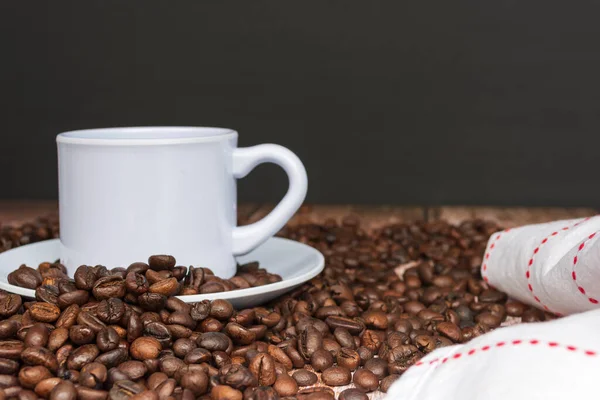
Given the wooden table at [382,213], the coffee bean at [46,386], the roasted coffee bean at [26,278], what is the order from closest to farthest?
the coffee bean at [46,386] → the roasted coffee bean at [26,278] → the wooden table at [382,213]

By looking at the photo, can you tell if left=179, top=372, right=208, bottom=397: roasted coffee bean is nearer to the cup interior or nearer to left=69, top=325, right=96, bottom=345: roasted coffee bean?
left=69, top=325, right=96, bottom=345: roasted coffee bean

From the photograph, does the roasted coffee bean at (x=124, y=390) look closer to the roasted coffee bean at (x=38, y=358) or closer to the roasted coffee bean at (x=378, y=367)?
the roasted coffee bean at (x=38, y=358)

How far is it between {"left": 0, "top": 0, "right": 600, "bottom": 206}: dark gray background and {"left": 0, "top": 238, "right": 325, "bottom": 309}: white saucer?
4.12 feet

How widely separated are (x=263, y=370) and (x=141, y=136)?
0.52 meters

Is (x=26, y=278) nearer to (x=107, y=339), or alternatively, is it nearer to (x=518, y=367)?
(x=107, y=339)

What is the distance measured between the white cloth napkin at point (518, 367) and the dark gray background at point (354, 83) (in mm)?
1809

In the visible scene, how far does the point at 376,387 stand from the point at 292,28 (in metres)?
1.78

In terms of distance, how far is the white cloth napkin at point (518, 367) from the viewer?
73 centimetres

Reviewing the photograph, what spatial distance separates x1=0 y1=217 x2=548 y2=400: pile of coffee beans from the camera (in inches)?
33.7

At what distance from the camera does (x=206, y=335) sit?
953 millimetres

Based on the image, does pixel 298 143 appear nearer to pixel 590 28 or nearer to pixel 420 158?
pixel 420 158

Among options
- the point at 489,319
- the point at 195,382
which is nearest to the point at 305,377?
the point at 195,382

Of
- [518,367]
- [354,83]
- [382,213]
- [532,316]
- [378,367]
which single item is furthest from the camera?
[354,83]

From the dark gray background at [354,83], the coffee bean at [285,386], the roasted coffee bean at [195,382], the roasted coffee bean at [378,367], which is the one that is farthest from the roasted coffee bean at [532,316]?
the dark gray background at [354,83]
